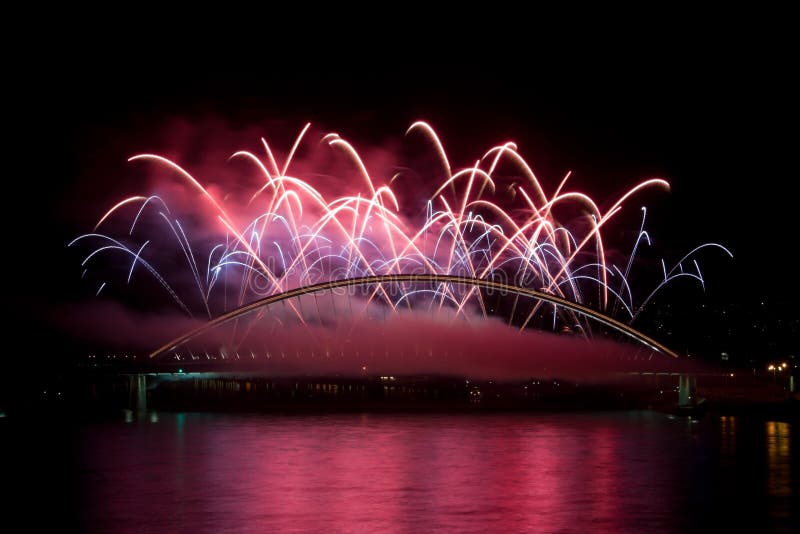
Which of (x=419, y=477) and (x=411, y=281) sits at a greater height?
(x=411, y=281)

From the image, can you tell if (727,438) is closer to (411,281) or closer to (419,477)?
(419,477)

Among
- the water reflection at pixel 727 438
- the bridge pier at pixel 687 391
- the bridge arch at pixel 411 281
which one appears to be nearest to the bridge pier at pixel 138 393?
the bridge arch at pixel 411 281

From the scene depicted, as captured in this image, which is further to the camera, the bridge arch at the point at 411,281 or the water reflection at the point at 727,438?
the bridge arch at the point at 411,281

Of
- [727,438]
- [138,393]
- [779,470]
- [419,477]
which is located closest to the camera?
[419,477]

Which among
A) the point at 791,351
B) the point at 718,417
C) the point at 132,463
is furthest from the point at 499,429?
the point at 791,351

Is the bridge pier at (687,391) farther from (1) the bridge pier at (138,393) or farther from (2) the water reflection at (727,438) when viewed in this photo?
(1) the bridge pier at (138,393)

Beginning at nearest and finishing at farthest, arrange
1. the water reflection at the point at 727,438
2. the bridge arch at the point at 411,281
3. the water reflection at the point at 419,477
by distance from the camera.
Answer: the water reflection at the point at 419,477
the water reflection at the point at 727,438
the bridge arch at the point at 411,281

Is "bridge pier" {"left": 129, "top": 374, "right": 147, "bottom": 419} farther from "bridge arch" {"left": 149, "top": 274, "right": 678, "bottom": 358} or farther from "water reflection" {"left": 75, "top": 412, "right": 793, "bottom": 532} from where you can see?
"water reflection" {"left": 75, "top": 412, "right": 793, "bottom": 532}

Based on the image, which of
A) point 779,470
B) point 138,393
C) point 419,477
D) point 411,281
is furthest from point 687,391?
point 419,477

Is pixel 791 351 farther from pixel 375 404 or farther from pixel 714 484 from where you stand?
pixel 714 484
